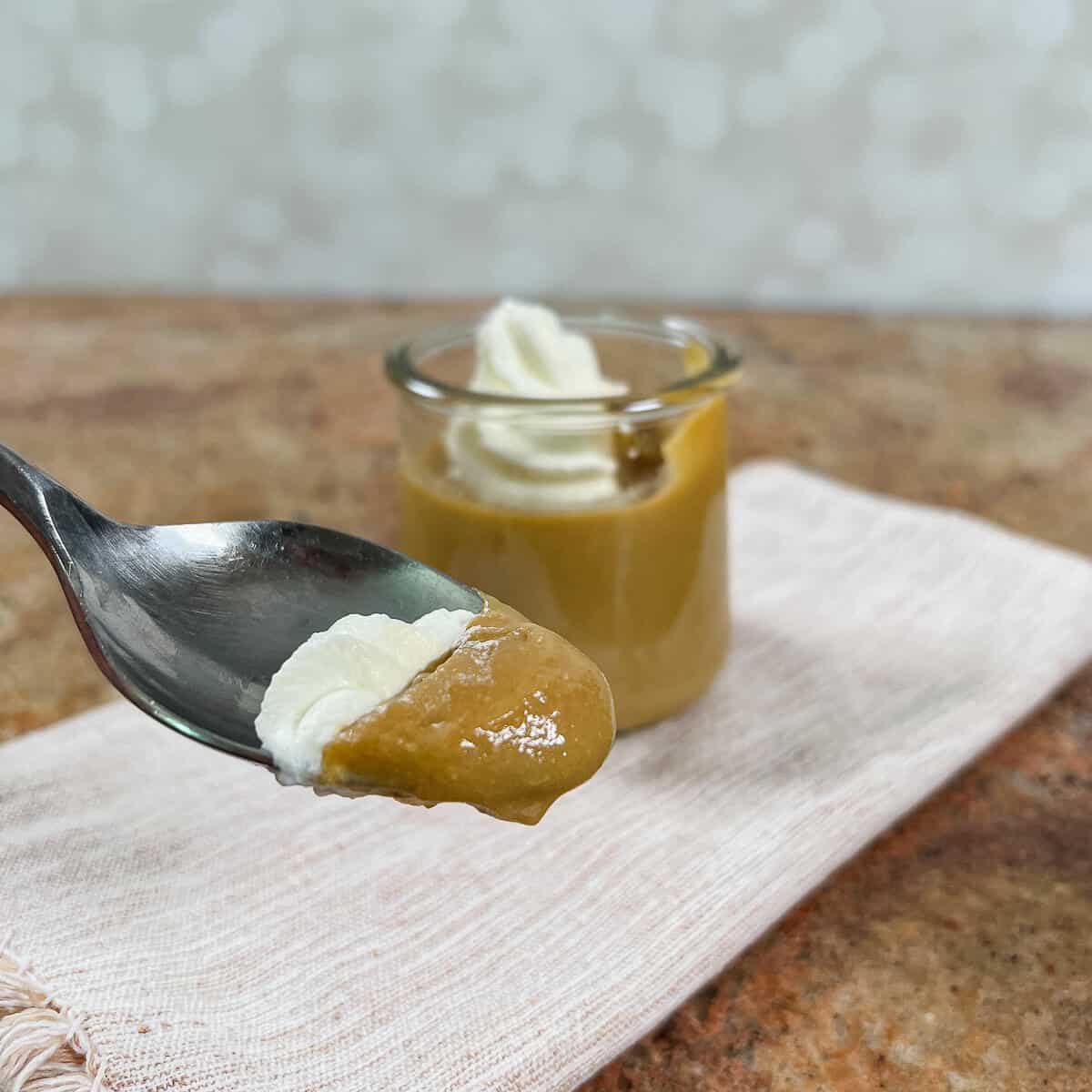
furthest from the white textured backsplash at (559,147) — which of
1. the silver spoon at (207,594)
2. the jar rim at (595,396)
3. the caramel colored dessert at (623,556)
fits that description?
the silver spoon at (207,594)

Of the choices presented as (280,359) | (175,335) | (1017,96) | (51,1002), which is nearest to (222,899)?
(51,1002)

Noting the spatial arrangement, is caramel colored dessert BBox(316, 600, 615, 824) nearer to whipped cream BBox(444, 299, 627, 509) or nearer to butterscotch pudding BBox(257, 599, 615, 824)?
butterscotch pudding BBox(257, 599, 615, 824)

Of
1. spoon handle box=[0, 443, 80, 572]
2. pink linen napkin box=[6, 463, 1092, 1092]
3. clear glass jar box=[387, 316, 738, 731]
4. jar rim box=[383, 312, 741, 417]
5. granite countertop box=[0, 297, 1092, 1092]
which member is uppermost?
spoon handle box=[0, 443, 80, 572]

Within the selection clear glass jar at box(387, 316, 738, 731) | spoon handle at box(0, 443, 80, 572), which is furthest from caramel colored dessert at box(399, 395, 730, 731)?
spoon handle at box(0, 443, 80, 572)

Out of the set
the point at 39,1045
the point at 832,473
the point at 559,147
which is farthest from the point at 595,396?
the point at 559,147

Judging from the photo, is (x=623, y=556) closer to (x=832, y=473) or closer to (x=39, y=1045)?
(x=39, y=1045)

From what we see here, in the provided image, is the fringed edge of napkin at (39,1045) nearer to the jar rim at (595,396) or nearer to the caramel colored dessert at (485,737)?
the caramel colored dessert at (485,737)

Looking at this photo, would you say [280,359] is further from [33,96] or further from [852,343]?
[852,343]
